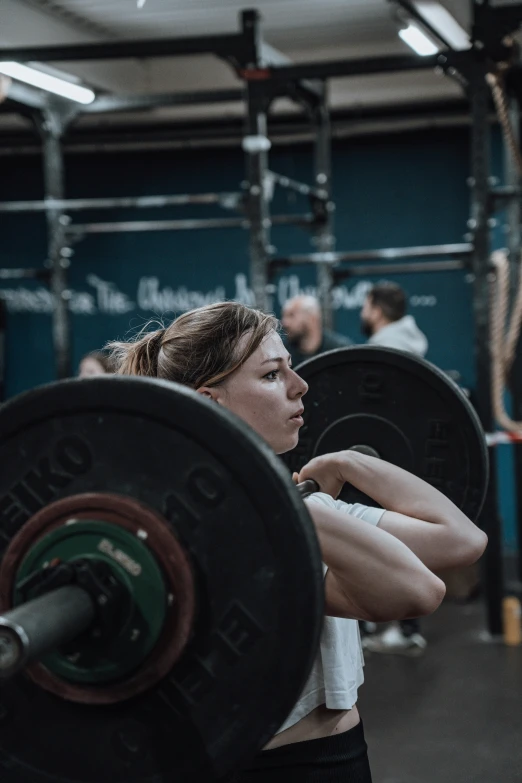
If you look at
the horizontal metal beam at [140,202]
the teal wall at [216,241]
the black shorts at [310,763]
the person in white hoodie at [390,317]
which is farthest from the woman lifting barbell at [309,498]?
the teal wall at [216,241]

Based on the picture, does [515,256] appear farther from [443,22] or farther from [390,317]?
[443,22]

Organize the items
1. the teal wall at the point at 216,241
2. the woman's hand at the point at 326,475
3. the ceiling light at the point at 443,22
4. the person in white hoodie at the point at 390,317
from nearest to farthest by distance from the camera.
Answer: the woman's hand at the point at 326,475
the ceiling light at the point at 443,22
the person in white hoodie at the point at 390,317
the teal wall at the point at 216,241

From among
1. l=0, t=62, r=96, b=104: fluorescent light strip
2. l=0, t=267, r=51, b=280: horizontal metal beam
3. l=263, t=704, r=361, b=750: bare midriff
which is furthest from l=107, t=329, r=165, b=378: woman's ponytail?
l=0, t=267, r=51, b=280: horizontal metal beam

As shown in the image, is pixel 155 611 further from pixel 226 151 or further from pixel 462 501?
pixel 226 151

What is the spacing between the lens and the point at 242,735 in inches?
35.9

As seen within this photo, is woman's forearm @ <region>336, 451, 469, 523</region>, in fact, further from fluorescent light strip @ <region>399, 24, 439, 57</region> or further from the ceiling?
fluorescent light strip @ <region>399, 24, 439, 57</region>

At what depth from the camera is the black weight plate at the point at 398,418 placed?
160 centimetres

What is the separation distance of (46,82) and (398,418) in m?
2.98

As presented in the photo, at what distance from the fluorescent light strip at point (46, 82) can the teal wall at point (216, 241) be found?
204 centimetres

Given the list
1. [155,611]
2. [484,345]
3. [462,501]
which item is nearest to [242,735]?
[155,611]

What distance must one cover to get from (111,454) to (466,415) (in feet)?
2.73

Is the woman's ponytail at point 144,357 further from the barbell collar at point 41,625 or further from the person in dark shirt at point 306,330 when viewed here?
the person in dark shirt at point 306,330

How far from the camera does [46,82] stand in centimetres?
409

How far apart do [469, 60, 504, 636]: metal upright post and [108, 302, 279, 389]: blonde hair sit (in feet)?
9.18
